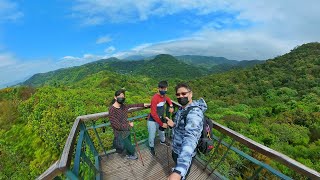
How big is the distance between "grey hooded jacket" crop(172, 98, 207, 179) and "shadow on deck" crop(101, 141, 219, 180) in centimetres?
190

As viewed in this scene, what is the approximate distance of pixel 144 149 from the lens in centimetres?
561

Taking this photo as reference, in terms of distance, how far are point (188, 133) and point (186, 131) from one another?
3cm

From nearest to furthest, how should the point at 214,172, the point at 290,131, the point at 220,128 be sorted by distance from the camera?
the point at 220,128
the point at 214,172
the point at 290,131

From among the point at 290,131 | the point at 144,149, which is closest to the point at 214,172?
the point at 144,149

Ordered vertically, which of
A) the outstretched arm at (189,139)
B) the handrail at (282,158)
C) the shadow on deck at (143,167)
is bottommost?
the shadow on deck at (143,167)

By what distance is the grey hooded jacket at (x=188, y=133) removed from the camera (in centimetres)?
194

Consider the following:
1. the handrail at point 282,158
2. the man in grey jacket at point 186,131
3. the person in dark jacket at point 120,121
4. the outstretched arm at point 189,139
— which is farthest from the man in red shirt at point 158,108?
the outstretched arm at point 189,139

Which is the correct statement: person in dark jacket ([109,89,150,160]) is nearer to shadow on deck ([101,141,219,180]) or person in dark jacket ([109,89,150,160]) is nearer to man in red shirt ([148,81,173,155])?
shadow on deck ([101,141,219,180])

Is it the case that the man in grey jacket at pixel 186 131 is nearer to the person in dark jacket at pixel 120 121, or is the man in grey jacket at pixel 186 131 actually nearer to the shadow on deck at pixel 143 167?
the shadow on deck at pixel 143 167

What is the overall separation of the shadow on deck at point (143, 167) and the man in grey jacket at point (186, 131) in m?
1.74

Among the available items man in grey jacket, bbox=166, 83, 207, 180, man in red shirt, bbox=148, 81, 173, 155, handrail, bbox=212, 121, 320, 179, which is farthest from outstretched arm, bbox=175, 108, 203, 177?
man in red shirt, bbox=148, 81, 173, 155

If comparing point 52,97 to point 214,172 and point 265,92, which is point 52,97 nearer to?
point 214,172

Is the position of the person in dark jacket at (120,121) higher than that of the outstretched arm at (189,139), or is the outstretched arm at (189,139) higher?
the outstretched arm at (189,139)

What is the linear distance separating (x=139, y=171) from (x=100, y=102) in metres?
14.3
